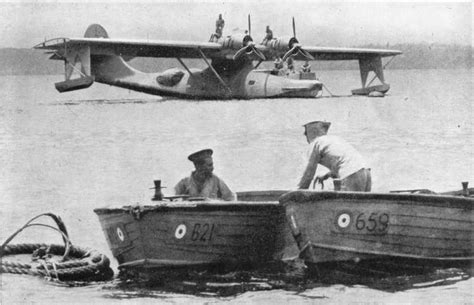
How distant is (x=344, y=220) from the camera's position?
270 inches

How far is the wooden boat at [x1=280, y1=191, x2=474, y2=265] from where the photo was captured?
669cm

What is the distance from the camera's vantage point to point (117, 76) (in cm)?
2694

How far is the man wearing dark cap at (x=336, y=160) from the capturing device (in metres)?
7.50

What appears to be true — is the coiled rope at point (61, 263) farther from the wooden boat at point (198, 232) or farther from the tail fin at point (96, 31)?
the tail fin at point (96, 31)

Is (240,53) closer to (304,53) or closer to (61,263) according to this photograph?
(304,53)

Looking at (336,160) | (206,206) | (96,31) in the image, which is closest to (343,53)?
(96,31)

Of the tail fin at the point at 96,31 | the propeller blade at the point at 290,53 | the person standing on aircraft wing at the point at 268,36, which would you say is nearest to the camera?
the propeller blade at the point at 290,53

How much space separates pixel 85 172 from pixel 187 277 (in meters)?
6.28

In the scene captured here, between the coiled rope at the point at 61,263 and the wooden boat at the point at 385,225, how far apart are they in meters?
2.26

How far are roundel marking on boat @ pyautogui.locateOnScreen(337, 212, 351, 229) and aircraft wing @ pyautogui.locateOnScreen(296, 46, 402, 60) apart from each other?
18.8m

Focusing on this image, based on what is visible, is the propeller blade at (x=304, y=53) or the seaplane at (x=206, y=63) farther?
the propeller blade at (x=304, y=53)

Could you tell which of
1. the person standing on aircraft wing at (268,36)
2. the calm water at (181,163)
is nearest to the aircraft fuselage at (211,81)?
the person standing on aircraft wing at (268,36)

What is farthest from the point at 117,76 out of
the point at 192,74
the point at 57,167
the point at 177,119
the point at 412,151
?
the point at 412,151

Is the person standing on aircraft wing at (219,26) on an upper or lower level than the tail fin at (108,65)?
upper
